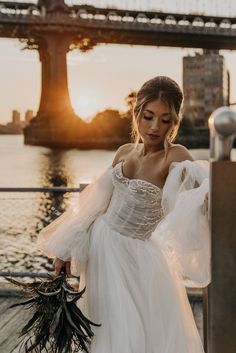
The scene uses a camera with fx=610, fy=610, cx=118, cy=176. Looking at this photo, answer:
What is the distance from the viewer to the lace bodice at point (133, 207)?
2.07 meters

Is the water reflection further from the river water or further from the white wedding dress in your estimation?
the white wedding dress

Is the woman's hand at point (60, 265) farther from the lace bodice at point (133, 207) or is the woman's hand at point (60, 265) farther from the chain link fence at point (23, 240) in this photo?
the chain link fence at point (23, 240)

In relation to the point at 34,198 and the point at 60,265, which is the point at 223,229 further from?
the point at 34,198

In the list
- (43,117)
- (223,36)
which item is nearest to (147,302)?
(43,117)

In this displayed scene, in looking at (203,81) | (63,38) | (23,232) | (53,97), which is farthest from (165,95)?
(203,81)

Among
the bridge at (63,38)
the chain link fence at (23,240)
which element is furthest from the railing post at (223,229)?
the bridge at (63,38)

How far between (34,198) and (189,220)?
308 centimetres

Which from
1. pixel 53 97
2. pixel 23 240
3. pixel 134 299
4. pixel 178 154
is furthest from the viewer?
pixel 53 97

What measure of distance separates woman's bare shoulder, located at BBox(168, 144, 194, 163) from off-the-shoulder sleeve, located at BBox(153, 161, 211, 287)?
7cm

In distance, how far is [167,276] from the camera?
213 cm

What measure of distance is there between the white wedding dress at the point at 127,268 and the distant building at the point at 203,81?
302ft

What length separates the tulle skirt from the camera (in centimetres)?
208

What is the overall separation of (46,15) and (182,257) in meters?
53.4

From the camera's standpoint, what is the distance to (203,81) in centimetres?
9669
